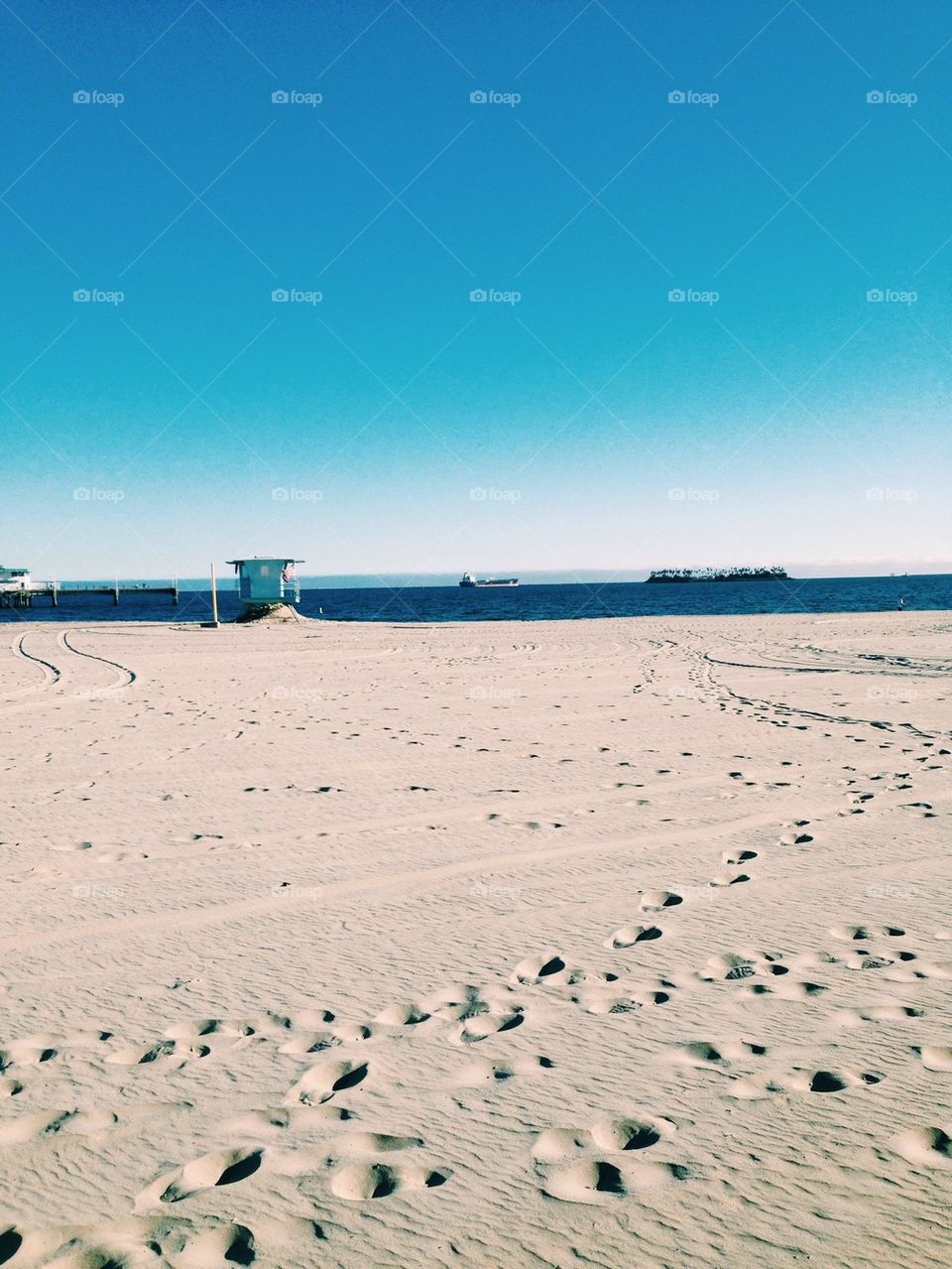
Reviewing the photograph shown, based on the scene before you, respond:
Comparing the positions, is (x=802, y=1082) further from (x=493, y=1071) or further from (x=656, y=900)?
(x=656, y=900)

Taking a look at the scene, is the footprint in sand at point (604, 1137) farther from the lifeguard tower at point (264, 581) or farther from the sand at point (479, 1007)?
the lifeguard tower at point (264, 581)

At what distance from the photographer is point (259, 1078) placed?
112 inches

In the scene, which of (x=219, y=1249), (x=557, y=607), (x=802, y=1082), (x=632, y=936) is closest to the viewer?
(x=219, y=1249)

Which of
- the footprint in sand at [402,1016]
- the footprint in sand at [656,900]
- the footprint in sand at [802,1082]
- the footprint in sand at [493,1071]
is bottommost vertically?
the footprint in sand at [402,1016]

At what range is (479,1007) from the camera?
3322 mm

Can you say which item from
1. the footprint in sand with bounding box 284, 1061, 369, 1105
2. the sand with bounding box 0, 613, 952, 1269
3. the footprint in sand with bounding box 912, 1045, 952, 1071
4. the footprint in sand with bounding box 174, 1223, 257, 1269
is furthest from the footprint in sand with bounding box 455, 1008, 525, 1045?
the footprint in sand with bounding box 912, 1045, 952, 1071

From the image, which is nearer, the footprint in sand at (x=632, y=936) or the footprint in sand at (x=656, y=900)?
the footprint in sand at (x=632, y=936)

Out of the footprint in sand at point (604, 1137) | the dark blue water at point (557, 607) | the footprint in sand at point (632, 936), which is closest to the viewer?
the footprint in sand at point (604, 1137)

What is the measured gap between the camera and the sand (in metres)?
Result: 2.20

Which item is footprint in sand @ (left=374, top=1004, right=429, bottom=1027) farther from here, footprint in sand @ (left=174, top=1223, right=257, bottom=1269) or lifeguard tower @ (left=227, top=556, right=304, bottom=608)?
lifeguard tower @ (left=227, top=556, right=304, bottom=608)

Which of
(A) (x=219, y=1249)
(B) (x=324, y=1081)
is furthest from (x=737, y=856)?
(A) (x=219, y=1249)

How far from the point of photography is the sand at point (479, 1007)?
2.20 meters

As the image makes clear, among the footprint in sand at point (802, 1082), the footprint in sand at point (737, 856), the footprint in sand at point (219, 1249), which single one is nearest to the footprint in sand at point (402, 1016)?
the footprint in sand at point (219, 1249)

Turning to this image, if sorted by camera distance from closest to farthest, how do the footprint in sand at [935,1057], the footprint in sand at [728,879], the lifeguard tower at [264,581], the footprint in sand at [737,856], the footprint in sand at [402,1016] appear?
the footprint in sand at [935,1057]
the footprint in sand at [402,1016]
the footprint in sand at [728,879]
the footprint in sand at [737,856]
the lifeguard tower at [264,581]
